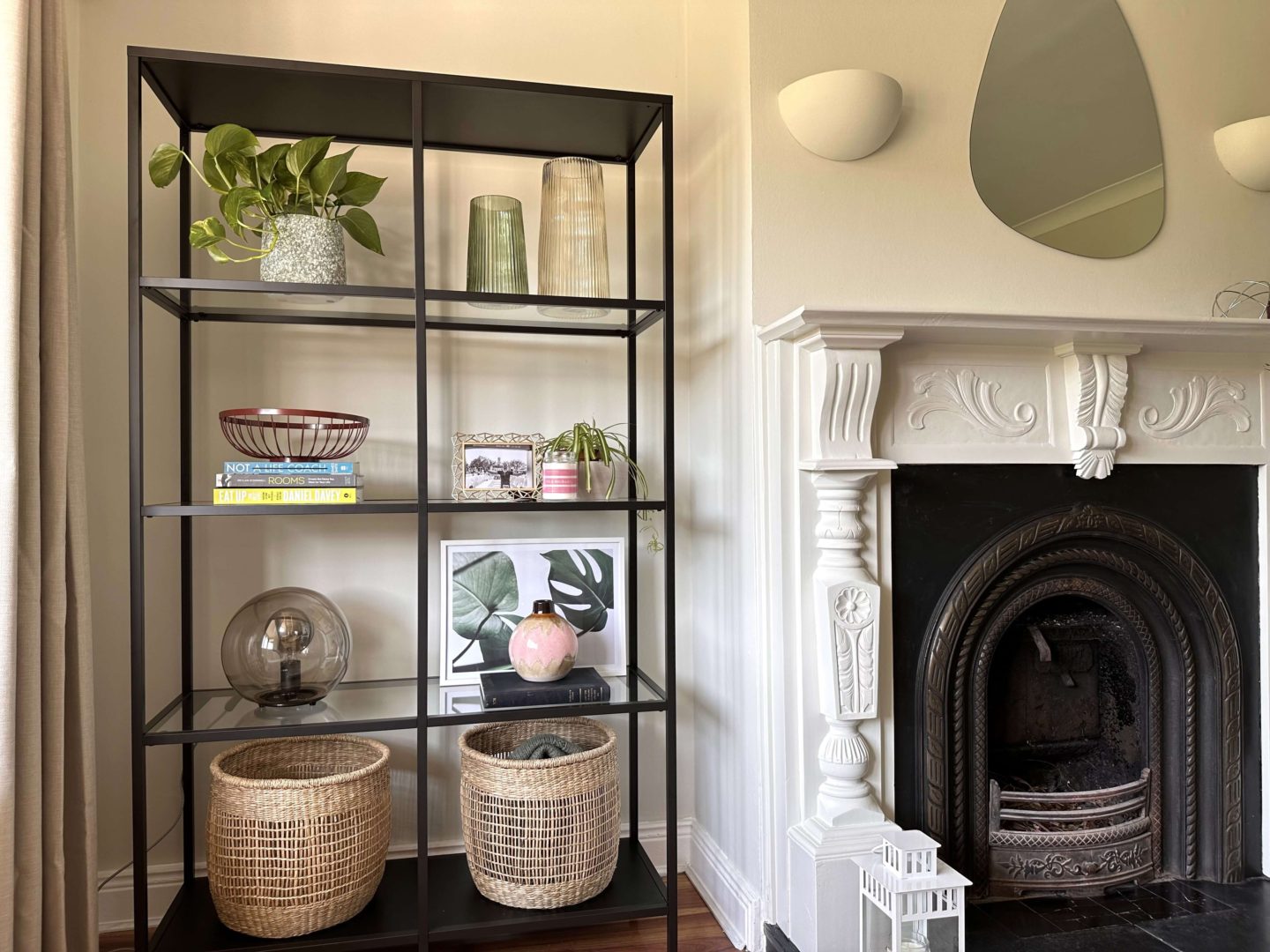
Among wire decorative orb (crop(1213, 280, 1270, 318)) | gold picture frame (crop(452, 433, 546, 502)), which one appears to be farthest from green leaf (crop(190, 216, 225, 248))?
wire decorative orb (crop(1213, 280, 1270, 318))

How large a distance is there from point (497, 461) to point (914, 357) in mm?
950

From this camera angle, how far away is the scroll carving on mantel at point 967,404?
2.05 m

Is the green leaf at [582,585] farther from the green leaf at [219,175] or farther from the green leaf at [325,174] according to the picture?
the green leaf at [219,175]

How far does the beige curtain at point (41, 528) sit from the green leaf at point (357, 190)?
50cm

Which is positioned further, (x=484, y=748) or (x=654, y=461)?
(x=654, y=461)

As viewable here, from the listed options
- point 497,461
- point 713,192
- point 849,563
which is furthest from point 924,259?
point 497,461

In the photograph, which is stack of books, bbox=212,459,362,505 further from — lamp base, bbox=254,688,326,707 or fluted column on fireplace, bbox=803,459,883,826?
fluted column on fireplace, bbox=803,459,883,826

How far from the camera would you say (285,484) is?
1.84 m

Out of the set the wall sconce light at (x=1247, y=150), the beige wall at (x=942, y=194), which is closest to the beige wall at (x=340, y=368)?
the beige wall at (x=942, y=194)

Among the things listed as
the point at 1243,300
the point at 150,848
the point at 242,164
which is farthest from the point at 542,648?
the point at 1243,300

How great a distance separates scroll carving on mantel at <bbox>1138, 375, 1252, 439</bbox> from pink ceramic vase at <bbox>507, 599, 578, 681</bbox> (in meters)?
1.45

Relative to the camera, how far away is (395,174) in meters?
2.28

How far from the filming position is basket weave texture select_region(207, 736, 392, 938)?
183cm

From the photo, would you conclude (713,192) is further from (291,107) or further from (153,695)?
(153,695)
